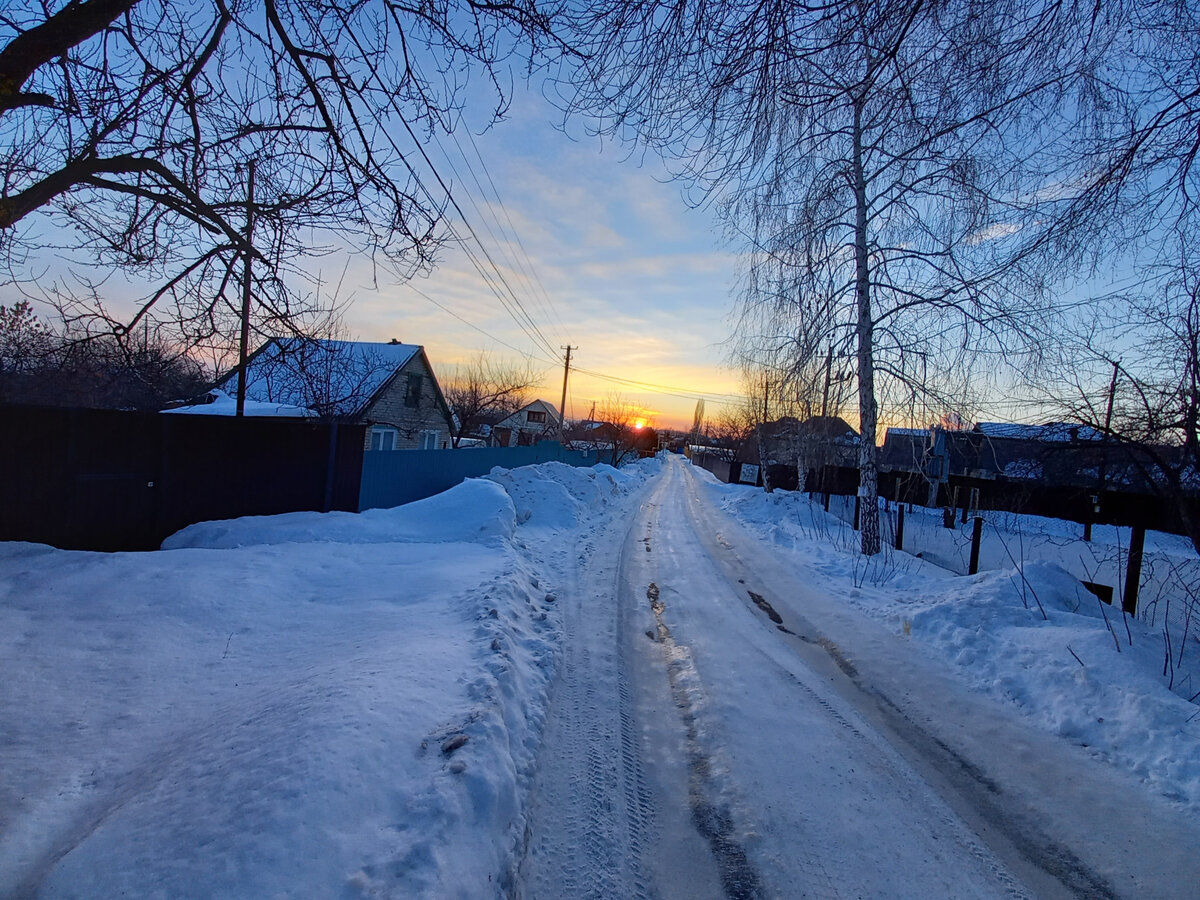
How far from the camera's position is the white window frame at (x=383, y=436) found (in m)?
22.2

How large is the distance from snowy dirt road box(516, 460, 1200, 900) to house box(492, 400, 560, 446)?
39189 mm

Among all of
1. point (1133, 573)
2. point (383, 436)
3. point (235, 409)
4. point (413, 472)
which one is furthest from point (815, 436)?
point (235, 409)

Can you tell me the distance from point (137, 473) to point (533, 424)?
63.2 metres

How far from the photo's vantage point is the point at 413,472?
13.6m

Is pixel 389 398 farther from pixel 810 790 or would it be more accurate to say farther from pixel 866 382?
pixel 810 790

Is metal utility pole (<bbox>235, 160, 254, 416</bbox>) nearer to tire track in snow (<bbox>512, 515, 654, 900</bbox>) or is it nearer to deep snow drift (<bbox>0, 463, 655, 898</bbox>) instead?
deep snow drift (<bbox>0, 463, 655, 898</bbox>)

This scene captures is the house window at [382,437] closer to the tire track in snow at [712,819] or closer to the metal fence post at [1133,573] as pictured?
the tire track in snow at [712,819]

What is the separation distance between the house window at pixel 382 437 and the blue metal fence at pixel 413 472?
20.2 feet

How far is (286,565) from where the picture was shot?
5793 mm

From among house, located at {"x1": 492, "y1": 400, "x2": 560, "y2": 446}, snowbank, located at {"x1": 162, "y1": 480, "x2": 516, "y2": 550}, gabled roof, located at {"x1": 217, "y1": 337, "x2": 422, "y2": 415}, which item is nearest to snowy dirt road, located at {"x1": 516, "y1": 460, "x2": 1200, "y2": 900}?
snowbank, located at {"x1": 162, "y1": 480, "x2": 516, "y2": 550}

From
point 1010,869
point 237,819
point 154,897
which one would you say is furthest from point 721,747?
point 154,897

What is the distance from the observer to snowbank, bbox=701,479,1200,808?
379cm

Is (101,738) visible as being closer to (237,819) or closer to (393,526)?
(237,819)

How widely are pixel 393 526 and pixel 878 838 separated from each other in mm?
7673
